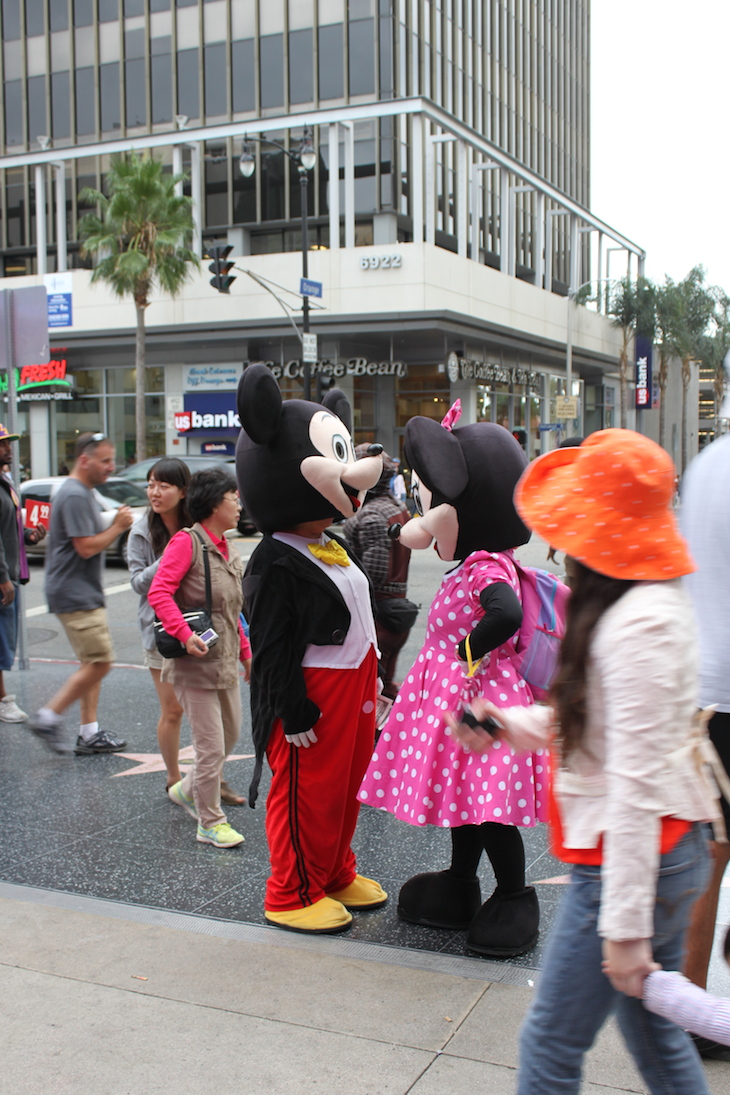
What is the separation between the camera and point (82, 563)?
6.02m

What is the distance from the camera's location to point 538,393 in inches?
1628

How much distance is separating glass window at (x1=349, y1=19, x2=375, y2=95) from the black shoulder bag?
34.2 m

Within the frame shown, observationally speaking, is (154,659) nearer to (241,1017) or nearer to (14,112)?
(241,1017)

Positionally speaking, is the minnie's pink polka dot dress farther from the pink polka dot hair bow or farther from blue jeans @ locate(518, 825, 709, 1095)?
blue jeans @ locate(518, 825, 709, 1095)

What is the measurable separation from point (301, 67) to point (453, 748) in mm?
37186

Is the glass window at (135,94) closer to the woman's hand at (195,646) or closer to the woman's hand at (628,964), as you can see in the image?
the woman's hand at (195,646)

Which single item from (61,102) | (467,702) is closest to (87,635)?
(467,702)

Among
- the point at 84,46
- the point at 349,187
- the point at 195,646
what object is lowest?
the point at 195,646

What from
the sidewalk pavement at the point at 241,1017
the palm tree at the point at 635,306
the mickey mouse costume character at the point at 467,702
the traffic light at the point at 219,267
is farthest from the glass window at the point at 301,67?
the sidewalk pavement at the point at 241,1017

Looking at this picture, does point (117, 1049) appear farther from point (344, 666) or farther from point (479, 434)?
point (479, 434)

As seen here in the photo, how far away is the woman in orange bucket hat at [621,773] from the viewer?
1.92 meters

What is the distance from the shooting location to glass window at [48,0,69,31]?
39.6 m

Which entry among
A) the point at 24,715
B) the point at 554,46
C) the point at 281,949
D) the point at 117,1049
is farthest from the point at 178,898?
the point at 554,46

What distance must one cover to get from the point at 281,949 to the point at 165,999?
51cm
